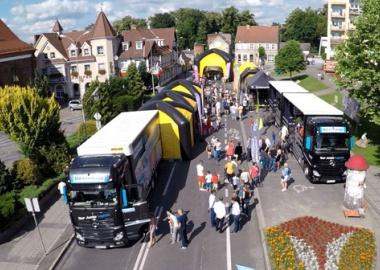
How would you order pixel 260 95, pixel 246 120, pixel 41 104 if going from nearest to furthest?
pixel 41 104, pixel 246 120, pixel 260 95

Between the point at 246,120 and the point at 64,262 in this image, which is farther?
the point at 246,120

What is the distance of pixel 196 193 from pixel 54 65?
141 feet

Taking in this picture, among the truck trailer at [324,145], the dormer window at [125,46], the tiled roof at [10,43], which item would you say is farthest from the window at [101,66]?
the truck trailer at [324,145]

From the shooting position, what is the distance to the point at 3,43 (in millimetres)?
46062

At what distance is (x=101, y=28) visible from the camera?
183 feet

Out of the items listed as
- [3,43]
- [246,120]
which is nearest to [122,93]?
[246,120]

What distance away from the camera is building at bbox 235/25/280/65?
292 feet

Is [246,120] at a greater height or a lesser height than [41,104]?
lesser

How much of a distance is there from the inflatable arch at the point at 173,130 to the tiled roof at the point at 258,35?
71.3 m

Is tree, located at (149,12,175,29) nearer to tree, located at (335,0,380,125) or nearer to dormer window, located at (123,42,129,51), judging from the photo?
dormer window, located at (123,42,129,51)

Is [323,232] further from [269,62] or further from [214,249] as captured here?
[269,62]

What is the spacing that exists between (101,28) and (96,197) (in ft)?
155

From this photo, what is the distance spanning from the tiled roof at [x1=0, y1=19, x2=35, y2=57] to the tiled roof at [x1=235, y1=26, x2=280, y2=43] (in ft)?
180

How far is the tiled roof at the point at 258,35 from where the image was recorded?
89000 millimetres
